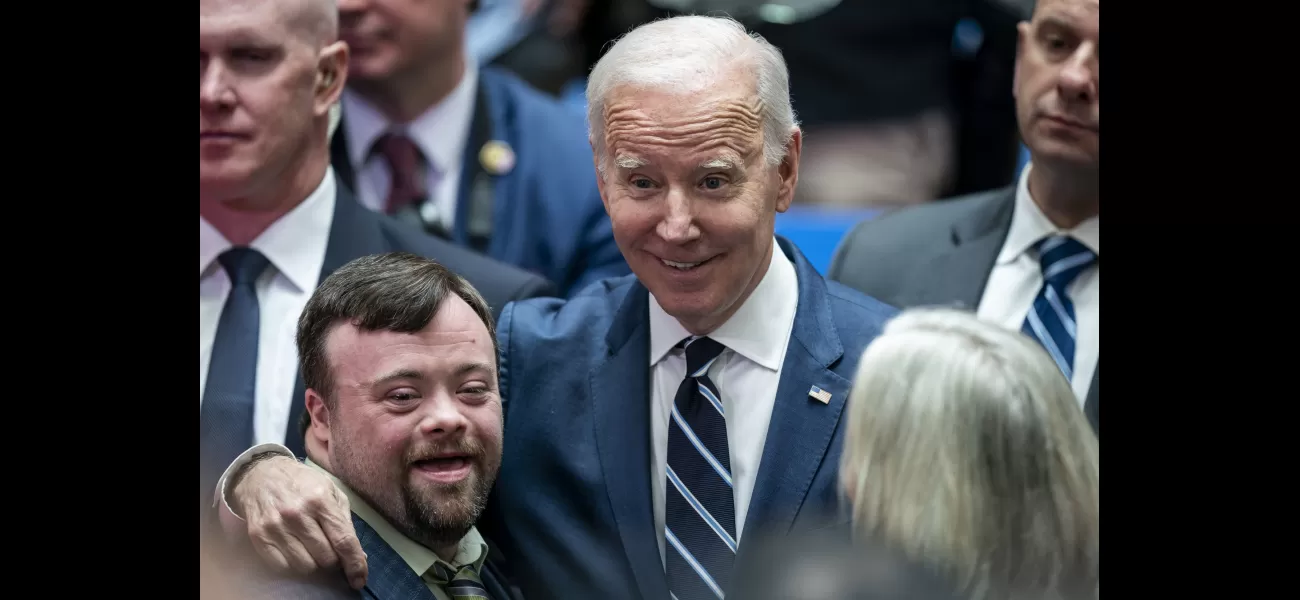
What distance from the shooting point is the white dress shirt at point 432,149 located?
369cm

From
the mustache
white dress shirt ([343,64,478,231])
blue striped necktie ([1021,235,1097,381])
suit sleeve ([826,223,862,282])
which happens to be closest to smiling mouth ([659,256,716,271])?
suit sleeve ([826,223,862,282])

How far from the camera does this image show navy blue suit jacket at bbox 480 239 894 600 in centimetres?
331

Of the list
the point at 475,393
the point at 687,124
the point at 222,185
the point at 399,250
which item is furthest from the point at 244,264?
the point at 687,124

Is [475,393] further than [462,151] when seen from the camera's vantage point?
No

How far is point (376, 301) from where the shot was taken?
3.29 metres

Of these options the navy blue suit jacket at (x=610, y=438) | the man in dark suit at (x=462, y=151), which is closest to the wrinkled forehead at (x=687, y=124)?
the navy blue suit jacket at (x=610, y=438)

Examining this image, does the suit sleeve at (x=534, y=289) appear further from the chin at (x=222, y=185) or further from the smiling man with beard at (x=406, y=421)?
the chin at (x=222, y=185)

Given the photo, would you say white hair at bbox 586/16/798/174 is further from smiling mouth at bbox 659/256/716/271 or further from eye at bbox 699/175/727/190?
smiling mouth at bbox 659/256/716/271

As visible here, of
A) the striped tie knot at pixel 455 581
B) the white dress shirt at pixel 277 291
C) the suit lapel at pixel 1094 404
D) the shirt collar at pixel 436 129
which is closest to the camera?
the striped tie knot at pixel 455 581

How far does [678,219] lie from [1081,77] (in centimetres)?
105

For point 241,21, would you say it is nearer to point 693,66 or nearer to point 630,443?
point 693,66

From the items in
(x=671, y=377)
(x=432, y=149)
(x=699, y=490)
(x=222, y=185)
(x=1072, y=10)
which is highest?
(x=1072, y=10)

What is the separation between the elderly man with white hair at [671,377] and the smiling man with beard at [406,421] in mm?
103

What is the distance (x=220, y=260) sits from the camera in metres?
3.61
